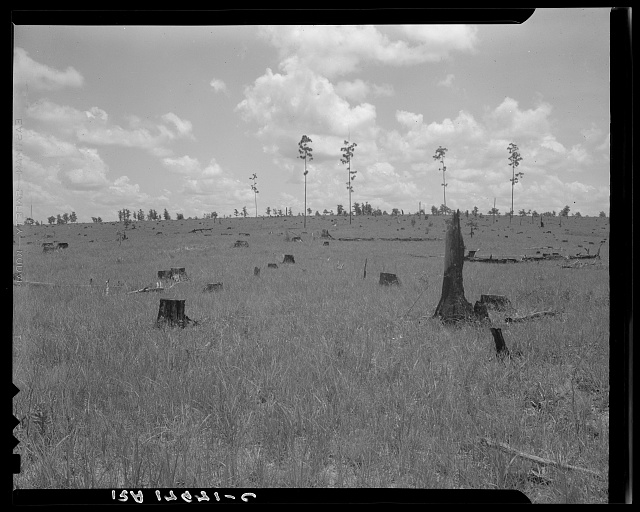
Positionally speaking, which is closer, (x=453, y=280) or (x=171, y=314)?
(x=171, y=314)

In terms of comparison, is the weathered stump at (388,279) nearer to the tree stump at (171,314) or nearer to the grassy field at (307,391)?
the grassy field at (307,391)

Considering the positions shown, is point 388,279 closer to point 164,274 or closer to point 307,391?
point 164,274

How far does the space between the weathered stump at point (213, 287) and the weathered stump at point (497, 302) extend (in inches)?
238

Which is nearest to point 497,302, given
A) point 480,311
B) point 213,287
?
point 480,311

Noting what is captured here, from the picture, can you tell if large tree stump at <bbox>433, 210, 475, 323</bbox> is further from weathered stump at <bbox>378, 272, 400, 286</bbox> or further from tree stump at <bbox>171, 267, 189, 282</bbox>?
tree stump at <bbox>171, 267, 189, 282</bbox>

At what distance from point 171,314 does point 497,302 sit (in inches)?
241

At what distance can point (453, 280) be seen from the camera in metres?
7.34

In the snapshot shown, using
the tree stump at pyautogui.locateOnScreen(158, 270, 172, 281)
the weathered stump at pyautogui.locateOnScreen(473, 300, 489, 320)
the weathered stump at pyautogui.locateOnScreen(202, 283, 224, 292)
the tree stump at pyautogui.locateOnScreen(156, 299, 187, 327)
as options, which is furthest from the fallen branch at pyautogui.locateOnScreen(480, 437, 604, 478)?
the tree stump at pyautogui.locateOnScreen(158, 270, 172, 281)

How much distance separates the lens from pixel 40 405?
401cm

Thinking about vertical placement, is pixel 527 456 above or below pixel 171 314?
below

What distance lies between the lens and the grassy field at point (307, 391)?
10.6 feet
